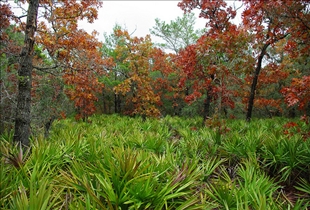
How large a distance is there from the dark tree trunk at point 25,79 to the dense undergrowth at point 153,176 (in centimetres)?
85

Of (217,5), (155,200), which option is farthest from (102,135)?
(217,5)

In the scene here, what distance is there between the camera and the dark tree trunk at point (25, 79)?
592cm

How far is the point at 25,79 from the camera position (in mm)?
5973

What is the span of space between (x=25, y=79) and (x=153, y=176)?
4.62m

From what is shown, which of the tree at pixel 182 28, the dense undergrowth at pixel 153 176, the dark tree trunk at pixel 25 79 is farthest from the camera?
the tree at pixel 182 28

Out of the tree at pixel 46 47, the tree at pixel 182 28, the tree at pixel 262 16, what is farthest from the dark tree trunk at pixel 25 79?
the tree at pixel 182 28

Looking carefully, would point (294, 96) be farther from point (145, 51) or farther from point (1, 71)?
point (145, 51)

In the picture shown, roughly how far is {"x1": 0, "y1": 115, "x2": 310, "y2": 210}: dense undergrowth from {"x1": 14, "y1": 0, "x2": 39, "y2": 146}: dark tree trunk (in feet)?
2.78

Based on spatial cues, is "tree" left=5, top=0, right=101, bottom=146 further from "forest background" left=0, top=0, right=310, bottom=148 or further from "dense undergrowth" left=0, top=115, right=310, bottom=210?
"dense undergrowth" left=0, top=115, right=310, bottom=210

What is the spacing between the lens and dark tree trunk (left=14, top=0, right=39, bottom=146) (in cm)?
592

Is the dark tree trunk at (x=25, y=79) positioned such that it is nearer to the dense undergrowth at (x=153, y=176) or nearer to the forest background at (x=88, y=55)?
the forest background at (x=88, y=55)

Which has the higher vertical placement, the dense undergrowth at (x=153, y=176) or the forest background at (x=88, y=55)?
the forest background at (x=88, y=55)

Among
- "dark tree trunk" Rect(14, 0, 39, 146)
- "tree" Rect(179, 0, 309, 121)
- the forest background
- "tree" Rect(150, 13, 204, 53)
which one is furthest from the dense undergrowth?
"tree" Rect(150, 13, 204, 53)

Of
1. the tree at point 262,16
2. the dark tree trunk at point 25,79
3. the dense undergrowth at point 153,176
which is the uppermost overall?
the tree at point 262,16
